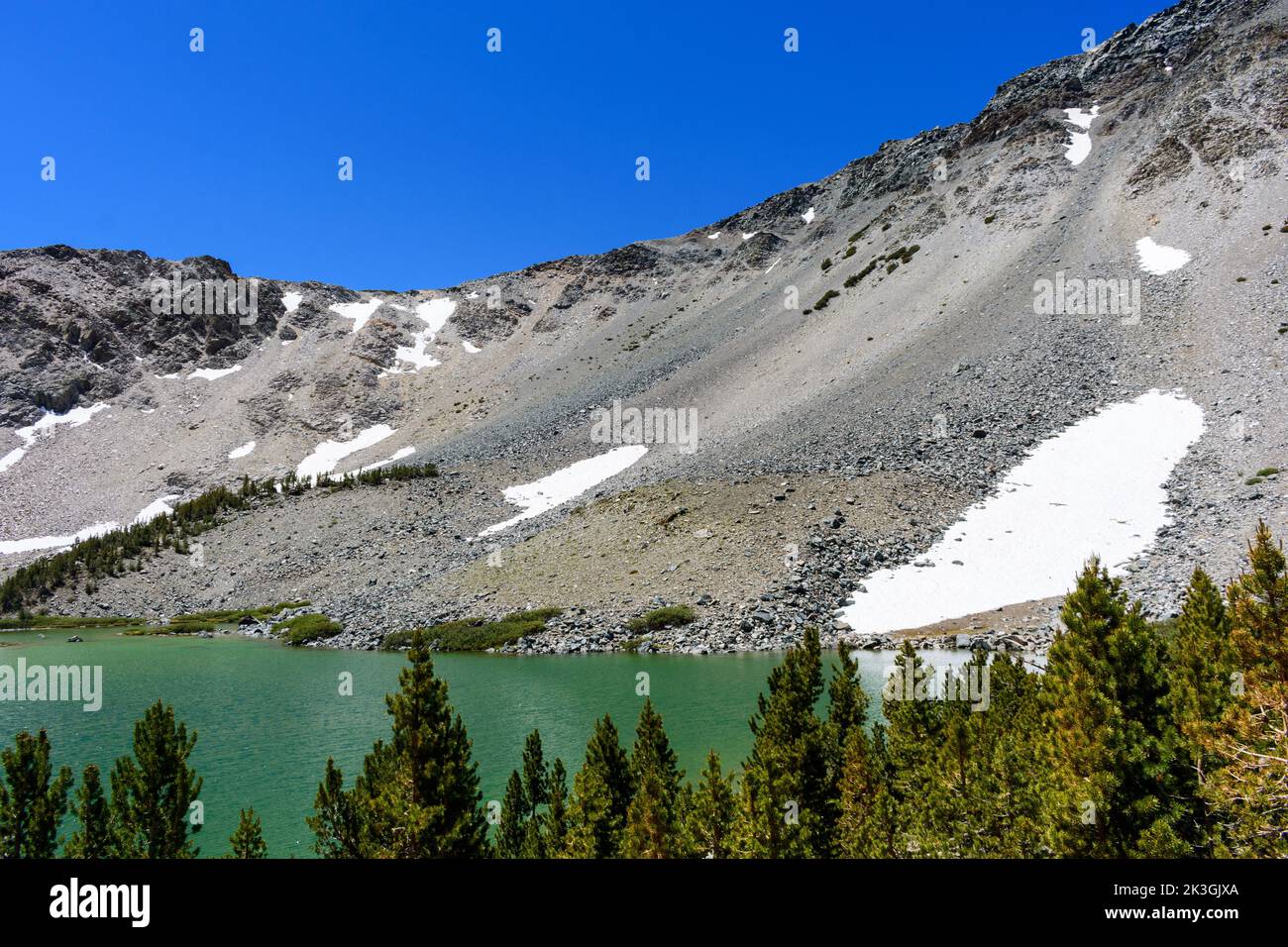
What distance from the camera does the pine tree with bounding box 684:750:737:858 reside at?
1227cm

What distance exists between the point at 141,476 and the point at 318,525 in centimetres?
4414

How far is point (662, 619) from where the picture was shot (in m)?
39.8

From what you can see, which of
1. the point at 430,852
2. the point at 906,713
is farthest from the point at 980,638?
the point at 430,852

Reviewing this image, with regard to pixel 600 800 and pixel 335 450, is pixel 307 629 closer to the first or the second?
pixel 600 800

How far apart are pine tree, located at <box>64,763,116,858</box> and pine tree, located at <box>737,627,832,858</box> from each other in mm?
11758

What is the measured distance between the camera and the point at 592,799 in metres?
13.2

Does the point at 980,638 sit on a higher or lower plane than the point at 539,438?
lower

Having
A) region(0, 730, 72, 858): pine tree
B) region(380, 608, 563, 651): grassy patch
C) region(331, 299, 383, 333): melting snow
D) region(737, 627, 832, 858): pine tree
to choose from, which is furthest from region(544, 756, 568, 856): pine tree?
region(331, 299, 383, 333): melting snow

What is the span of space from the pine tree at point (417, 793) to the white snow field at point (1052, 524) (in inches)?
1128

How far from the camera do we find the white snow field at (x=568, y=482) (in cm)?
6662

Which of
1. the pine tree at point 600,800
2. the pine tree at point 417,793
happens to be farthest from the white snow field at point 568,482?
the pine tree at point 417,793

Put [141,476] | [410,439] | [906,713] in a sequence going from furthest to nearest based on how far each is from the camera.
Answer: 1. [410,439]
2. [141,476]
3. [906,713]

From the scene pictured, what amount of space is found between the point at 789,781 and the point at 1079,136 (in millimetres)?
115292
